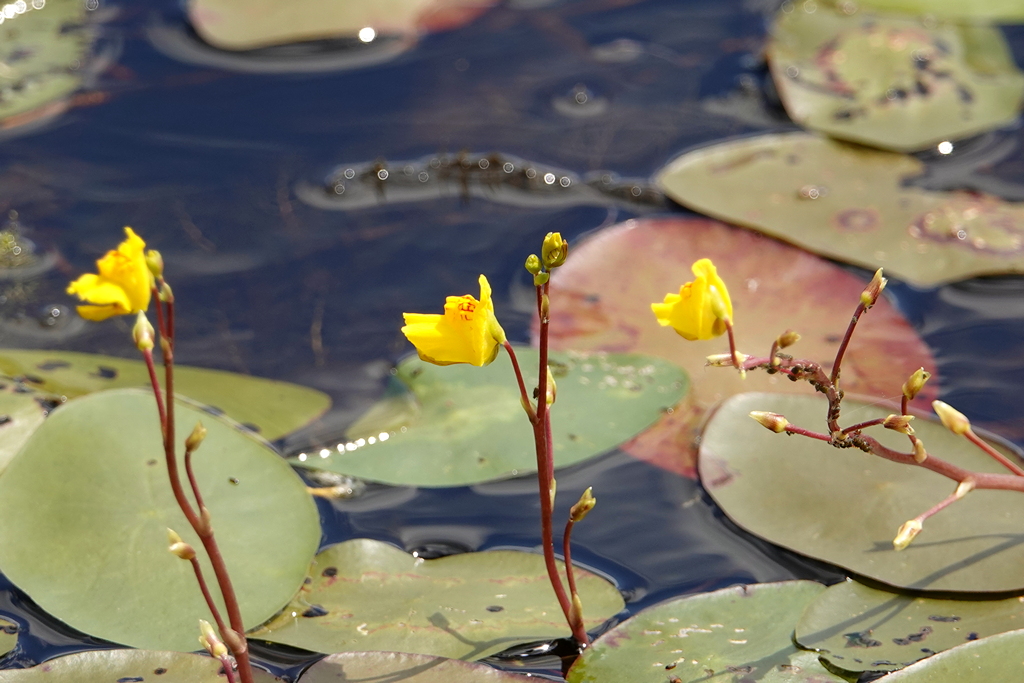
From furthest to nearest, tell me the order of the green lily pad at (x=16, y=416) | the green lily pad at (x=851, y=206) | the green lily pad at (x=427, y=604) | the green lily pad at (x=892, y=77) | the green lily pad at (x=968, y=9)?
the green lily pad at (x=968, y=9)
the green lily pad at (x=892, y=77)
the green lily pad at (x=851, y=206)
the green lily pad at (x=16, y=416)
the green lily pad at (x=427, y=604)

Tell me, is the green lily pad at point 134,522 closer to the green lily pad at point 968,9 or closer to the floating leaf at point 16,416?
the floating leaf at point 16,416

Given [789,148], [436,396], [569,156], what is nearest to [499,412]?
[436,396]

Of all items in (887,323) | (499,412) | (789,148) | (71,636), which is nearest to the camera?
(71,636)

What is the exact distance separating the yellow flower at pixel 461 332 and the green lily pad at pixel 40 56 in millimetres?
1851

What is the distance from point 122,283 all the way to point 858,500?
1.09 metres

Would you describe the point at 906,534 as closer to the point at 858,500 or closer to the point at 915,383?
the point at 915,383

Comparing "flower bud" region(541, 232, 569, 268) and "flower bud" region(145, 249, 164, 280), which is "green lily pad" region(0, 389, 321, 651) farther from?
"flower bud" region(541, 232, 569, 268)

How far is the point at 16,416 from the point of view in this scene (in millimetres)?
1567

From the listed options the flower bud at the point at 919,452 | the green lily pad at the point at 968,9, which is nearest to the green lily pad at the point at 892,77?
the green lily pad at the point at 968,9

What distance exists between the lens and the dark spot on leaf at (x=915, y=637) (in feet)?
4.13

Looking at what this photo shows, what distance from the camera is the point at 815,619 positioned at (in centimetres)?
129

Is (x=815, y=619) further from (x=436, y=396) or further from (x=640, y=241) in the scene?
(x=640, y=241)

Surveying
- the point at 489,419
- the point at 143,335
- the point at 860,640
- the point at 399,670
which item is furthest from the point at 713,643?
the point at 143,335

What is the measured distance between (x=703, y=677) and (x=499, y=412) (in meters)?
0.62
